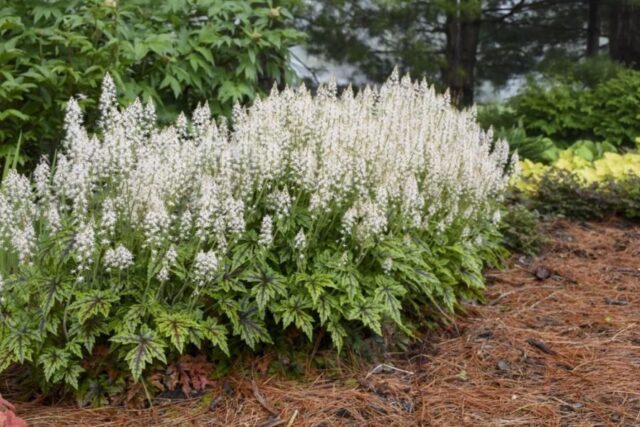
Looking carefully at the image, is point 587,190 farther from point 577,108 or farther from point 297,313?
point 297,313

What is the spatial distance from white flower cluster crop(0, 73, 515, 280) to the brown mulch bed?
1.81 ft

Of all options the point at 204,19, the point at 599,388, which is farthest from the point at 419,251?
the point at 204,19

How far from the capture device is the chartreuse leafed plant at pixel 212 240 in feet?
7.70

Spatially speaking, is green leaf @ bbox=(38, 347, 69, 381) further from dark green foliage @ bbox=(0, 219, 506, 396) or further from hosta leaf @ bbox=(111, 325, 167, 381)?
hosta leaf @ bbox=(111, 325, 167, 381)

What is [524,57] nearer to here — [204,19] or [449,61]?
[449,61]

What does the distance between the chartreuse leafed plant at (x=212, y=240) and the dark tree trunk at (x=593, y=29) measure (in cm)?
877

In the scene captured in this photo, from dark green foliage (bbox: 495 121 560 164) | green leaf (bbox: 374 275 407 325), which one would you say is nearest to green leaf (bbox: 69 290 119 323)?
green leaf (bbox: 374 275 407 325)

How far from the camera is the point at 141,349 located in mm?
2270

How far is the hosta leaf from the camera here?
2234 mm

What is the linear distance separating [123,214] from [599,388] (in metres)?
2.03

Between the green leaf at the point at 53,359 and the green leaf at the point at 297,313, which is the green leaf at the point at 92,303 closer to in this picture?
the green leaf at the point at 53,359

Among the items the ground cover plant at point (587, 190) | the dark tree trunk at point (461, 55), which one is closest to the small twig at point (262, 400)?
the ground cover plant at point (587, 190)

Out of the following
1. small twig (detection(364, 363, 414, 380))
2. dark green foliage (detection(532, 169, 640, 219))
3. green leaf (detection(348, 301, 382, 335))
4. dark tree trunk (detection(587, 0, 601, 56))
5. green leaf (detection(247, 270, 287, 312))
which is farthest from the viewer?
dark tree trunk (detection(587, 0, 601, 56))

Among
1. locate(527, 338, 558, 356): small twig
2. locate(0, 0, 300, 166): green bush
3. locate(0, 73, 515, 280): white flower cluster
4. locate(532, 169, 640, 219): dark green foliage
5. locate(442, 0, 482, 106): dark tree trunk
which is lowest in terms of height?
locate(527, 338, 558, 356): small twig
